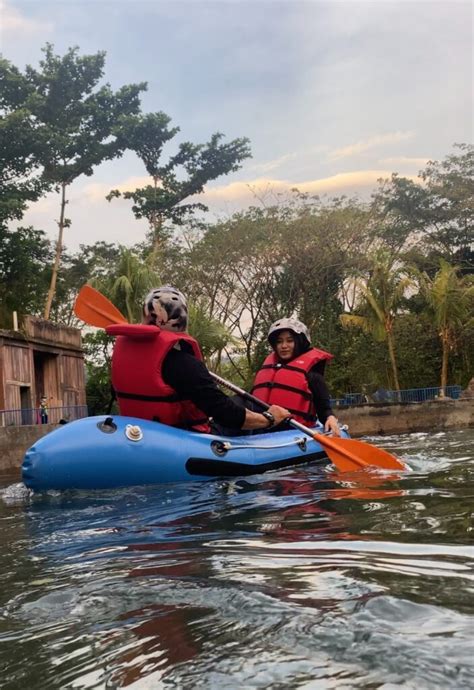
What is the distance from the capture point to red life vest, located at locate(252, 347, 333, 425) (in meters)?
6.36

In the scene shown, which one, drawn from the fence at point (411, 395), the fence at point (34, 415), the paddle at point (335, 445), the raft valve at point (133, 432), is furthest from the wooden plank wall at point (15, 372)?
the raft valve at point (133, 432)

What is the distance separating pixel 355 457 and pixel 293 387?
1045 mm

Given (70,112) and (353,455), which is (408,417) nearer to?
A: (353,455)

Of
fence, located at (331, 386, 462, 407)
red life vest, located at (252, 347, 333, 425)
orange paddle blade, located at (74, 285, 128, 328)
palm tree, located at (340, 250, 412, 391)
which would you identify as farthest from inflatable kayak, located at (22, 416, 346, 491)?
palm tree, located at (340, 250, 412, 391)

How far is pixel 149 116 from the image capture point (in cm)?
2672

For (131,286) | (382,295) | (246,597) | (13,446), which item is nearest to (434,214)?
(382,295)

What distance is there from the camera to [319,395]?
6.43 metres

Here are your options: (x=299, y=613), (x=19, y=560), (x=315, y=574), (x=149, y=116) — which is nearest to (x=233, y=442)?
(x=19, y=560)

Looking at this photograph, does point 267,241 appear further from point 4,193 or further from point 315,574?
point 315,574

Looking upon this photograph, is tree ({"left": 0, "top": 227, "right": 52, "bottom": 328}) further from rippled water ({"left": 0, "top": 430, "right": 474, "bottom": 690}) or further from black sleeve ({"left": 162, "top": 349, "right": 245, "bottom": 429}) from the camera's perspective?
rippled water ({"left": 0, "top": 430, "right": 474, "bottom": 690})

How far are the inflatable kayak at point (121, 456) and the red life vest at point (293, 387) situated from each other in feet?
4.47

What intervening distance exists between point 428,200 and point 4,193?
1634 centimetres

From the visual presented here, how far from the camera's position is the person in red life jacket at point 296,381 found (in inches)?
251

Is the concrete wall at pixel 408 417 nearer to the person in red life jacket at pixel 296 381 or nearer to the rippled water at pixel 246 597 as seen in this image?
the person in red life jacket at pixel 296 381
